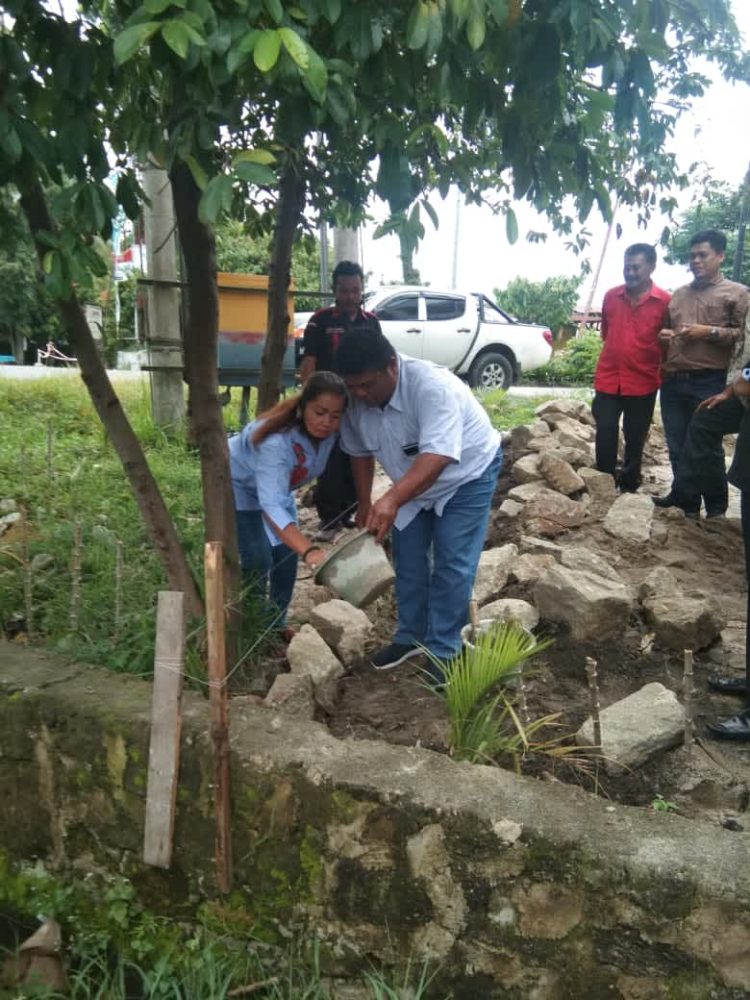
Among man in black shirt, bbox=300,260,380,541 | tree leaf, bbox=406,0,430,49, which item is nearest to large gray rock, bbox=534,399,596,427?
man in black shirt, bbox=300,260,380,541

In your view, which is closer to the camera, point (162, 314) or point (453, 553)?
point (453, 553)

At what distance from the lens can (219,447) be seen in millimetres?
2742

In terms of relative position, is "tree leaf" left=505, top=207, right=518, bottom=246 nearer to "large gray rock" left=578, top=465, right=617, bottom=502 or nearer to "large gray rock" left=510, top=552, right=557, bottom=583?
"large gray rock" left=510, top=552, right=557, bottom=583

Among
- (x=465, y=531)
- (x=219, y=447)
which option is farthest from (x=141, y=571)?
(x=465, y=531)

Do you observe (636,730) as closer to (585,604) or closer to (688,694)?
(688,694)

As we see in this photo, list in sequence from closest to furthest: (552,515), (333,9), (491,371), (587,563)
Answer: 1. (333,9)
2. (587,563)
3. (552,515)
4. (491,371)

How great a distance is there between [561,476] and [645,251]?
1356 mm

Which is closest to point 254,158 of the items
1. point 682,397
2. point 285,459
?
point 285,459

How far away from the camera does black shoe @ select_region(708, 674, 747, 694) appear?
2908mm

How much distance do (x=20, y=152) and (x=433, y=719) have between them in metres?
1.91

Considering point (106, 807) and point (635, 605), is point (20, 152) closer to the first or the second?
point (106, 807)

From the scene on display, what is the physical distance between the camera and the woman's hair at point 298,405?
2742mm

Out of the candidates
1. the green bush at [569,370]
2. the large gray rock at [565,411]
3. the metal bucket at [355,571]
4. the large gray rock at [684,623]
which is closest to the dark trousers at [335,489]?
the metal bucket at [355,571]

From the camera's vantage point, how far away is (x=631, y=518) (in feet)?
14.8
